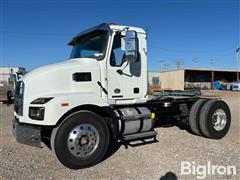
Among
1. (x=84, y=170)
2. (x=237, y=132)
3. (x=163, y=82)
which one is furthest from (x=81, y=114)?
(x=163, y=82)

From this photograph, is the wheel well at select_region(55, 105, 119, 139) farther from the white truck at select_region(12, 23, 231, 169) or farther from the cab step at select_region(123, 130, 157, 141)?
the cab step at select_region(123, 130, 157, 141)

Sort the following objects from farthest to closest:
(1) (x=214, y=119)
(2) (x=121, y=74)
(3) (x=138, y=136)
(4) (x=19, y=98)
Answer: (1) (x=214, y=119) → (2) (x=121, y=74) → (3) (x=138, y=136) → (4) (x=19, y=98)

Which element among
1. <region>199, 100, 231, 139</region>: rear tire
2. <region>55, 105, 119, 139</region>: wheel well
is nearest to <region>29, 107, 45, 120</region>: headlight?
<region>55, 105, 119, 139</region>: wheel well

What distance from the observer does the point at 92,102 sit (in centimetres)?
475

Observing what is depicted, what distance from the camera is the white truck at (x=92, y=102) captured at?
4402 millimetres

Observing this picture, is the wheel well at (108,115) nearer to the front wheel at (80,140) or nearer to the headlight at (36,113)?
the front wheel at (80,140)

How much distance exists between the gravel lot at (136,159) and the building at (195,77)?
32.2m

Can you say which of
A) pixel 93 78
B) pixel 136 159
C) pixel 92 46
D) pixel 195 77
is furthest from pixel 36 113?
pixel 195 77

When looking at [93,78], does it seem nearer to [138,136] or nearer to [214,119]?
[138,136]

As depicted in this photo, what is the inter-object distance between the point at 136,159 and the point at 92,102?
155 cm

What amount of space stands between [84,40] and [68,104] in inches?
83.5

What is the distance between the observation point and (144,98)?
6.02 metres

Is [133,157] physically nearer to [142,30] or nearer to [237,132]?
[142,30]

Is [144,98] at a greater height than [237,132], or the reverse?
[144,98]
